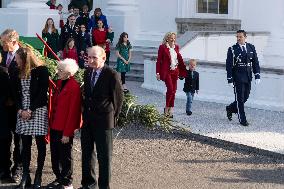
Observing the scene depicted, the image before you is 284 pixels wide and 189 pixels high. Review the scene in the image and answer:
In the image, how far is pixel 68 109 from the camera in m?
7.54

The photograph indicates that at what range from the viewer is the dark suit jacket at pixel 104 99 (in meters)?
7.33

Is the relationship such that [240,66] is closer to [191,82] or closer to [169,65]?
[169,65]

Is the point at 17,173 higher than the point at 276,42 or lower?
lower

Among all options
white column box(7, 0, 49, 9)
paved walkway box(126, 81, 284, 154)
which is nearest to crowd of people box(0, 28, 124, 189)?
paved walkway box(126, 81, 284, 154)

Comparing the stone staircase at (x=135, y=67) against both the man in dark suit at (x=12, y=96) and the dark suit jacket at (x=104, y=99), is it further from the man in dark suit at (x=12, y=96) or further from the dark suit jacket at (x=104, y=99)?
the dark suit jacket at (x=104, y=99)

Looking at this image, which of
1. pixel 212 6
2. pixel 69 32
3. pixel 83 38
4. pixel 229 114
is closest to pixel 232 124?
pixel 229 114

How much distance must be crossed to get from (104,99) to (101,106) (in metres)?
0.08

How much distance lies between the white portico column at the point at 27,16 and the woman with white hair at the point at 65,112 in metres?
12.4

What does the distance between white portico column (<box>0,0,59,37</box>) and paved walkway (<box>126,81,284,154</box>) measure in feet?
19.8

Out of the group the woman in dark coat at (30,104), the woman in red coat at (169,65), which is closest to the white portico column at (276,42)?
the woman in red coat at (169,65)

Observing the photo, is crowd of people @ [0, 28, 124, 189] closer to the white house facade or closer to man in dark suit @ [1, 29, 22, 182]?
man in dark suit @ [1, 29, 22, 182]

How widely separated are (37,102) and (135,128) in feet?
11.5

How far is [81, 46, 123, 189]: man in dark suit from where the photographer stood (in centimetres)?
733

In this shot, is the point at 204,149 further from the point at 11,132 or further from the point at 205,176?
the point at 11,132
